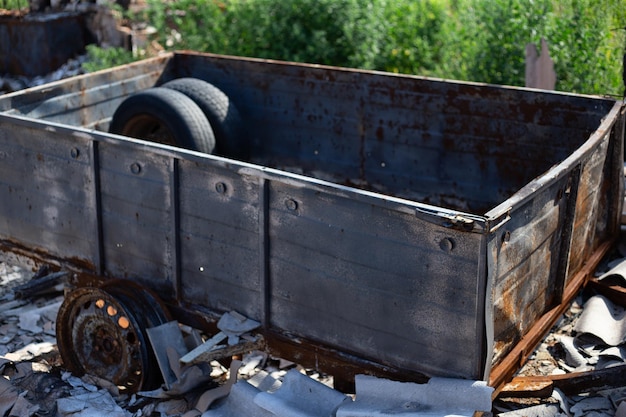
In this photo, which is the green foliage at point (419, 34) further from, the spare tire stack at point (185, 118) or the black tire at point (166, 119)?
the black tire at point (166, 119)

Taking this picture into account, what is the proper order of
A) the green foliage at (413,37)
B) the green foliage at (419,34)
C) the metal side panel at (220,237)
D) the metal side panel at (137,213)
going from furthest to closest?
the green foliage at (413,37) → the green foliage at (419,34) → the metal side panel at (137,213) → the metal side panel at (220,237)

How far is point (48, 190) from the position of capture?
205 inches

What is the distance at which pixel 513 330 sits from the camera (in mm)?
4230

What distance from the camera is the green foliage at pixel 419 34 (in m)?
7.96

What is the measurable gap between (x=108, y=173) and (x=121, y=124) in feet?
4.92

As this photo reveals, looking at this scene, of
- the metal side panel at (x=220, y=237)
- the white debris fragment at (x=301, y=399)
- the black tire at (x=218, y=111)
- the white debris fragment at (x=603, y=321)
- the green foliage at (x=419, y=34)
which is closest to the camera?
the white debris fragment at (x=301, y=399)

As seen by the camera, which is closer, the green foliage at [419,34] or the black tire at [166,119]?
the black tire at [166,119]

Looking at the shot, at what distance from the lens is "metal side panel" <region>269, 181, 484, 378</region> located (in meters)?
3.74

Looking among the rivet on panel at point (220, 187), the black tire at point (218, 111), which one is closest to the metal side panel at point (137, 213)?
the rivet on panel at point (220, 187)

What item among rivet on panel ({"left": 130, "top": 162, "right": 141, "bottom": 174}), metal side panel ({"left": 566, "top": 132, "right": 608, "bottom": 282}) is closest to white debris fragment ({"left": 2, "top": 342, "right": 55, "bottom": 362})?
rivet on panel ({"left": 130, "top": 162, "right": 141, "bottom": 174})

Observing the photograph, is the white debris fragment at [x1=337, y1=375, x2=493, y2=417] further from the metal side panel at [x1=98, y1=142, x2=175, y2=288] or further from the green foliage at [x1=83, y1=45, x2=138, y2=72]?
the green foliage at [x1=83, y1=45, x2=138, y2=72]

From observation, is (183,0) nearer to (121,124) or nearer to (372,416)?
(121,124)

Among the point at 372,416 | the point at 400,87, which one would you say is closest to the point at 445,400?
the point at 372,416

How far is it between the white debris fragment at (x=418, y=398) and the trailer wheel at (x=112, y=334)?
1284mm
